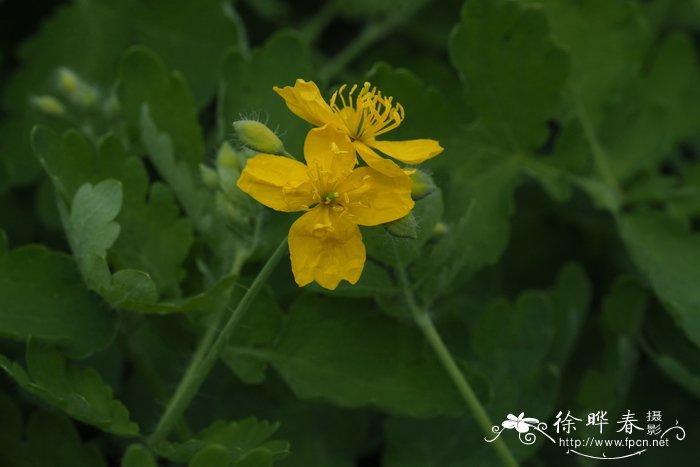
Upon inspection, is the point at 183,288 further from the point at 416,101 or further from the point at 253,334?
the point at 416,101

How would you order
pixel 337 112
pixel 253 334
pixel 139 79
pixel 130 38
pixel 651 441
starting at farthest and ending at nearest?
pixel 130 38 → pixel 651 441 → pixel 139 79 → pixel 253 334 → pixel 337 112

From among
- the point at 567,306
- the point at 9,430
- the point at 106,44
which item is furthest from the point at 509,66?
the point at 9,430

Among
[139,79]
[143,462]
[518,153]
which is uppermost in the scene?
[518,153]

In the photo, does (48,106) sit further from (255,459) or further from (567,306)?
(567,306)

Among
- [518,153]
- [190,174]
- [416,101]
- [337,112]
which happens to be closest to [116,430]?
[190,174]

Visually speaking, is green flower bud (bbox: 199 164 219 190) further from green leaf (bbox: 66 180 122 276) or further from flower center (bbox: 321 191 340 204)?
flower center (bbox: 321 191 340 204)

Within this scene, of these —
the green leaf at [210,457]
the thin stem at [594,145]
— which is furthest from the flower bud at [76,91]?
the thin stem at [594,145]
